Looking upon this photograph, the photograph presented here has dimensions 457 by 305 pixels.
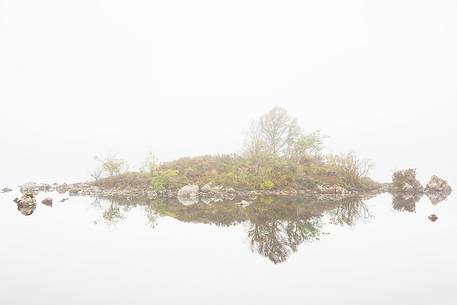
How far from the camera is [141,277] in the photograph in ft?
44.4

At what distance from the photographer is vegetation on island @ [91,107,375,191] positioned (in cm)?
5625

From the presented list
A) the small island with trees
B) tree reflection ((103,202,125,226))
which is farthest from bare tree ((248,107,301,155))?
tree reflection ((103,202,125,226))

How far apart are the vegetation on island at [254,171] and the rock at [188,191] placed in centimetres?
250

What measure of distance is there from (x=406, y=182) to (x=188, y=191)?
121 ft

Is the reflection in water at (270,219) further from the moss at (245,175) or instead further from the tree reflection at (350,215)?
the moss at (245,175)

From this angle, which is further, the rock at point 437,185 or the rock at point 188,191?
the rock at point 437,185

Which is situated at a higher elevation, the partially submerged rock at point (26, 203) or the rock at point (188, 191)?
the rock at point (188, 191)

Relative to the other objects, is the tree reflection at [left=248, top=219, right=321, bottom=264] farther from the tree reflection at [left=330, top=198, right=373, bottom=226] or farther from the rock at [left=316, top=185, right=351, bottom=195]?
the rock at [left=316, top=185, right=351, bottom=195]

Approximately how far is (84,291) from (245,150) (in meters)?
56.8

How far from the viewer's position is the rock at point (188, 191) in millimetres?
51562

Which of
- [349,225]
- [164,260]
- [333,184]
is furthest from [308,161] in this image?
[164,260]

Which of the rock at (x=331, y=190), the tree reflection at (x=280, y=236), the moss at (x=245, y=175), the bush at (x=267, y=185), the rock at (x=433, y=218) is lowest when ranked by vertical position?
the tree reflection at (x=280, y=236)

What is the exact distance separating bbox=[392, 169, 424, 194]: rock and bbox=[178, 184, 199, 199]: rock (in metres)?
33.4

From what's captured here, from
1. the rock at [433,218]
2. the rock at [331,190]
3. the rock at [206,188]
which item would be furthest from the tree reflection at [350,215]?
the rock at [206,188]
